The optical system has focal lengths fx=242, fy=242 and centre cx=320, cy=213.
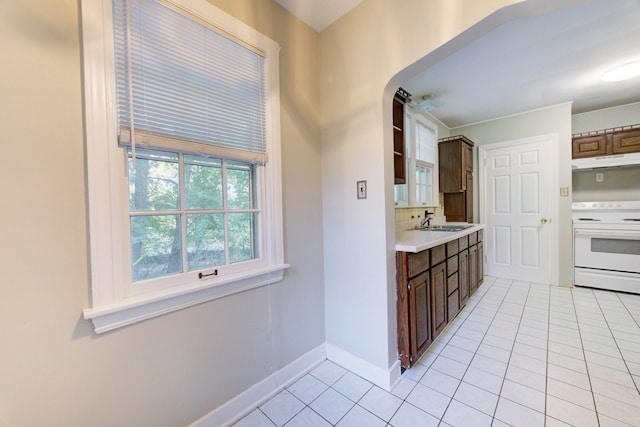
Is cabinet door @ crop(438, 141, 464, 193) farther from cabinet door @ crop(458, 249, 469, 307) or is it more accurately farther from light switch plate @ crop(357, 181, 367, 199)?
light switch plate @ crop(357, 181, 367, 199)

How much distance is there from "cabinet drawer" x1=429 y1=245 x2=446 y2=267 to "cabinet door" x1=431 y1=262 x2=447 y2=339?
0.04 metres

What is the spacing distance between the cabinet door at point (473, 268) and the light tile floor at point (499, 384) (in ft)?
1.52

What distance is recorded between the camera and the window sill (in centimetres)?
98

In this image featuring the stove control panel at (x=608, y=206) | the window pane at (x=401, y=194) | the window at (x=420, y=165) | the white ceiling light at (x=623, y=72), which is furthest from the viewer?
the stove control panel at (x=608, y=206)

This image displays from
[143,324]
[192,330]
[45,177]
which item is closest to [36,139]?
[45,177]

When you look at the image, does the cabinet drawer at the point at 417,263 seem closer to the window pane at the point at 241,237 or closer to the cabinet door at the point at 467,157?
the window pane at the point at 241,237

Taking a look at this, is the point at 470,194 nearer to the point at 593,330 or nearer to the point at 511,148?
the point at 511,148

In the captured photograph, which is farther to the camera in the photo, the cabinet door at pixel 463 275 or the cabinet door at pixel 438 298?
the cabinet door at pixel 463 275

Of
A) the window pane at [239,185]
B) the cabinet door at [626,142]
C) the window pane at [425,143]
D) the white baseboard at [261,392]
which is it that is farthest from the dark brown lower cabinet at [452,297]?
the cabinet door at [626,142]

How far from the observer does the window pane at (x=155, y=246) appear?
1099 millimetres

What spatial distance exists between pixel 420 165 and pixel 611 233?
2552 mm

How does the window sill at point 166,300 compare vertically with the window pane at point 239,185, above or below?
below

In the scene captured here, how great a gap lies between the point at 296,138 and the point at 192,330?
1.34 meters

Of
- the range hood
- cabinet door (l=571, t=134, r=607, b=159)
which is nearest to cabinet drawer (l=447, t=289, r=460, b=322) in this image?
the range hood
